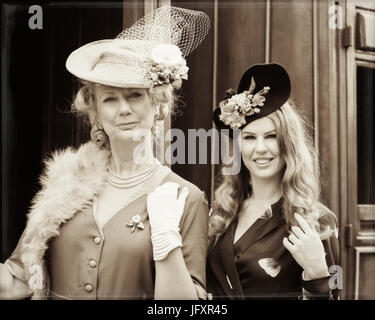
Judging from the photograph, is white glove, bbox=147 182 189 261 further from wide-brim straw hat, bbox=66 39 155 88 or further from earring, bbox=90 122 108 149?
wide-brim straw hat, bbox=66 39 155 88

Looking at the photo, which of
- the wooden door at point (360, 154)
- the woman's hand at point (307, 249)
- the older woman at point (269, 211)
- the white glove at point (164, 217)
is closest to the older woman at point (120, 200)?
the white glove at point (164, 217)

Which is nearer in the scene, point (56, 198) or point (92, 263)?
point (92, 263)

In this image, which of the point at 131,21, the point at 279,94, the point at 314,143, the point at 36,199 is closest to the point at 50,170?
the point at 36,199

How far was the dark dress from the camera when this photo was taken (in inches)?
75.2

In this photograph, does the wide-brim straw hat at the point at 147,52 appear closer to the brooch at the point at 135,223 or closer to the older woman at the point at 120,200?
the older woman at the point at 120,200

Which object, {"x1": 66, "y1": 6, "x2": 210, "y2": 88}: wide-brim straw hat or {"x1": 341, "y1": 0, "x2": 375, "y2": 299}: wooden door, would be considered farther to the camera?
{"x1": 341, "y1": 0, "x2": 375, "y2": 299}: wooden door

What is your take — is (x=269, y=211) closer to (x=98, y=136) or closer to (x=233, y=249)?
(x=233, y=249)

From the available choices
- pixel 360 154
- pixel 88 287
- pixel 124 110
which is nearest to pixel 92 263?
pixel 88 287

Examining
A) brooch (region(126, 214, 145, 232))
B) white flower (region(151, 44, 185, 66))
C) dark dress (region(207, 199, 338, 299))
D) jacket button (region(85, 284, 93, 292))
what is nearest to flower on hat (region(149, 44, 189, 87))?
white flower (region(151, 44, 185, 66))

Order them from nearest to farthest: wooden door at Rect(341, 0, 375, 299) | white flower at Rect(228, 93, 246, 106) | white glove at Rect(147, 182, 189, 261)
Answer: white glove at Rect(147, 182, 189, 261), white flower at Rect(228, 93, 246, 106), wooden door at Rect(341, 0, 375, 299)

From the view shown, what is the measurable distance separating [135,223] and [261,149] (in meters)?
0.64

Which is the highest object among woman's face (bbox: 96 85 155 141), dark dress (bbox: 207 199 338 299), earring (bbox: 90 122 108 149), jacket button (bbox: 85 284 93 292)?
woman's face (bbox: 96 85 155 141)

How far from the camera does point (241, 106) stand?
1967 millimetres

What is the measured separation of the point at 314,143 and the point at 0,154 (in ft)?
4.81
